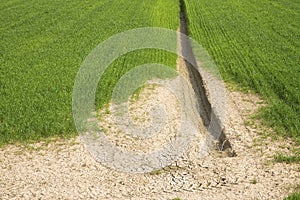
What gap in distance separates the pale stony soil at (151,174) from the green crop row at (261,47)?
1.79 meters

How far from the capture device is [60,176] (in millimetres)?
10617

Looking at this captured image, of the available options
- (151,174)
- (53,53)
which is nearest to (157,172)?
(151,174)

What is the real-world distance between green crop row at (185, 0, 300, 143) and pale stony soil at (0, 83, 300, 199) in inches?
70.6

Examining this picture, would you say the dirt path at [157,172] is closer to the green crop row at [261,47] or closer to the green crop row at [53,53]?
the green crop row at [53,53]

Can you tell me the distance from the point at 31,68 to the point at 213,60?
8516 millimetres

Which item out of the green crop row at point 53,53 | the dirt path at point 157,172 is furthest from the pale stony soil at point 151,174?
the green crop row at point 53,53

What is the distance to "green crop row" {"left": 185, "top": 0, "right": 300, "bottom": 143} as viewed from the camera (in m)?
13.6

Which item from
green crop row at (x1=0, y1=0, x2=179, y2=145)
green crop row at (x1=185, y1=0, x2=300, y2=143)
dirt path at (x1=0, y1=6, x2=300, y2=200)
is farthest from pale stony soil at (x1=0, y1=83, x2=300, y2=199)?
green crop row at (x1=185, y1=0, x2=300, y2=143)

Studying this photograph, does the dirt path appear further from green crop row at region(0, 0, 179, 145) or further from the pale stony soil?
green crop row at region(0, 0, 179, 145)

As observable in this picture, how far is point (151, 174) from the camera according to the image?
1071cm

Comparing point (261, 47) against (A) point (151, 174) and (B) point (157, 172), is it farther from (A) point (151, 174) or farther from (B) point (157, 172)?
(A) point (151, 174)

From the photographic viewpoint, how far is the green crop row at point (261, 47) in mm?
13594

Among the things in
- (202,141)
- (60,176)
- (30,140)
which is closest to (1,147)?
(30,140)

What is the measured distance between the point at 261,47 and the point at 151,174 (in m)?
11.7
